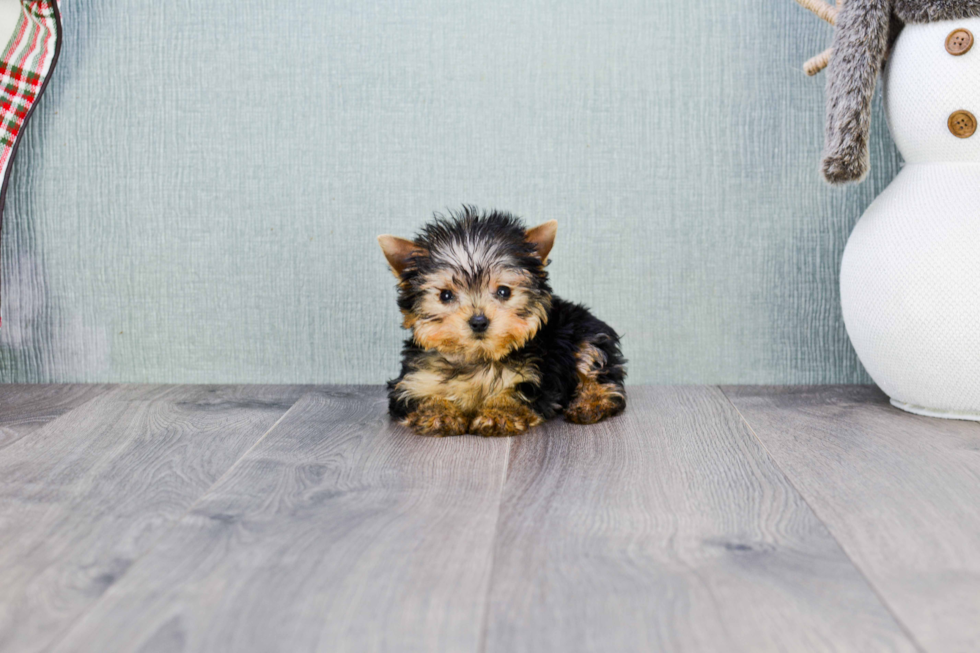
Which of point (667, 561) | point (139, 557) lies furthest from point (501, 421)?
point (139, 557)

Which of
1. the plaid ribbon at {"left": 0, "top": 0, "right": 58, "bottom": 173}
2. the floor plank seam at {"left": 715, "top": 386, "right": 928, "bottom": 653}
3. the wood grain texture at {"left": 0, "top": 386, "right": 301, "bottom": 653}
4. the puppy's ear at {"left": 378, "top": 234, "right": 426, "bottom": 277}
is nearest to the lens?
the floor plank seam at {"left": 715, "top": 386, "right": 928, "bottom": 653}

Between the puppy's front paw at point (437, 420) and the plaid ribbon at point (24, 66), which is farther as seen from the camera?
the plaid ribbon at point (24, 66)

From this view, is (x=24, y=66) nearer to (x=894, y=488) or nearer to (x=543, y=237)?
(x=543, y=237)

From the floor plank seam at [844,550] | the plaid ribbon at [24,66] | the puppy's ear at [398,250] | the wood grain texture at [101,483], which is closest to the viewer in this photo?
the floor plank seam at [844,550]

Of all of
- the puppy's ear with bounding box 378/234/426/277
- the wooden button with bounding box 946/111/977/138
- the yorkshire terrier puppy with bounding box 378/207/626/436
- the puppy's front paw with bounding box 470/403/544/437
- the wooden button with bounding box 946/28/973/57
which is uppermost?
the wooden button with bounding box 946/28/973/57

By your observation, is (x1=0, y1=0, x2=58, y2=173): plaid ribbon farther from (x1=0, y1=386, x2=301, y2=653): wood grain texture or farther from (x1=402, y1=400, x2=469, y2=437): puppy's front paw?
(x1=402, y1=400, x2=469, y2=437): puppy's front paw

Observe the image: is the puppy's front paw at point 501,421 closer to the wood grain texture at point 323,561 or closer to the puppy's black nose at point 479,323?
the wood grain texture at point 323,561

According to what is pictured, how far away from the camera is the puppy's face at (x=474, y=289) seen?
59.4 inches

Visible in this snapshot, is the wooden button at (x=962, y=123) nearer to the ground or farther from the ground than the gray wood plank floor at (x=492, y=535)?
farther from the ground

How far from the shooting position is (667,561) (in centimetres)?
101

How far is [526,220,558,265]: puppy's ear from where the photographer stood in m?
1.60

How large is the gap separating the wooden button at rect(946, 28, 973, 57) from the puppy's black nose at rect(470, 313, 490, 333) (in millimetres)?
1004

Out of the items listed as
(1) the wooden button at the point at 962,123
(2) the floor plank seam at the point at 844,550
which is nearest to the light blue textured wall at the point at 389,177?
(1) the wooden button at the point at 962,123

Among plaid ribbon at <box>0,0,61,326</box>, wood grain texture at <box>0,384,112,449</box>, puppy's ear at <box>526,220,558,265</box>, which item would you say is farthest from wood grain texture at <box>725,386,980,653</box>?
plaid ribbon at <box>0,0,61,326</box>
